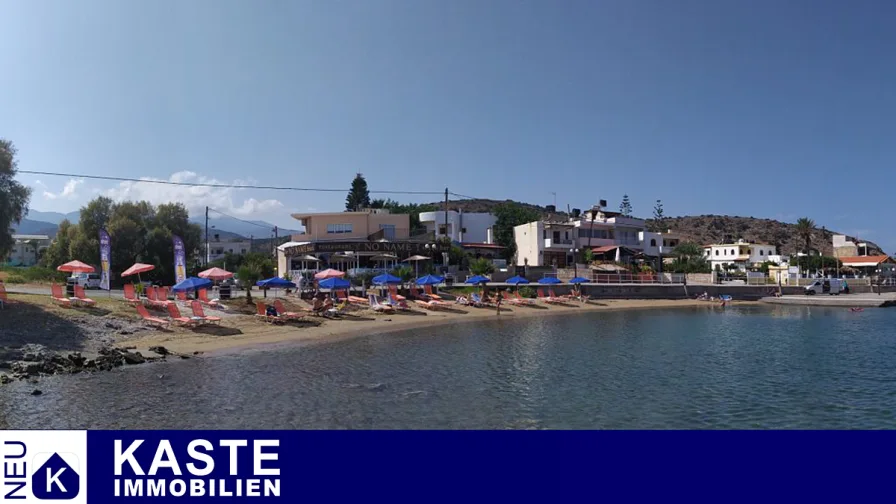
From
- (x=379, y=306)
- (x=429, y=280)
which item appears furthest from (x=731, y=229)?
(x=379, y=306)

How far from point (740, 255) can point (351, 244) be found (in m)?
69.3

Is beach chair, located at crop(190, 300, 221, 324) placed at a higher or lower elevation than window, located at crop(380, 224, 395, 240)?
lower

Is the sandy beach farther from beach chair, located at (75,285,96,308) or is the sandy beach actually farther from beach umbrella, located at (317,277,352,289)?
beach umbrella, located at (317,277,352,289)

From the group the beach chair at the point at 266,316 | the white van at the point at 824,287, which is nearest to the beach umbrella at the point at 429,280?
the beach chair at the point at 266,316

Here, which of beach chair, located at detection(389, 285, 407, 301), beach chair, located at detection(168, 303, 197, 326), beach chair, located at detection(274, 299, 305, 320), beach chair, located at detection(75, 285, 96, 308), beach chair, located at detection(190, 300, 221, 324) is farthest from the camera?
beach chair, located at detection(389, 285, 407, 301)

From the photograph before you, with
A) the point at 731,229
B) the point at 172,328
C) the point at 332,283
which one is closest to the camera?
the point at 172,328

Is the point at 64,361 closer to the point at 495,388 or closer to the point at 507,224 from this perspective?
the point at 495,388

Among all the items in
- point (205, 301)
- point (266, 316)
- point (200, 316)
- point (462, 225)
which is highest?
point (462, 225)

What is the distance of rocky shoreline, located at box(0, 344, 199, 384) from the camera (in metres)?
17.3

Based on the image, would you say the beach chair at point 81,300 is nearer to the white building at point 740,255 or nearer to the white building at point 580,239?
the white building at point 580,239

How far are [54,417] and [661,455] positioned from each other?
1356cm

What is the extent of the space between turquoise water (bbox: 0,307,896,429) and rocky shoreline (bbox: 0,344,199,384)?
2.97 feet

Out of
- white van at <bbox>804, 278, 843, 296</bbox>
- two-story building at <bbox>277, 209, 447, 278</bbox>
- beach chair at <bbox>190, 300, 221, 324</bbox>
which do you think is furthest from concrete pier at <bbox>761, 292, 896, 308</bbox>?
beach chair at <bbox>190, 300, 221, 324</bbox>

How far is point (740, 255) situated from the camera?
311 feet
